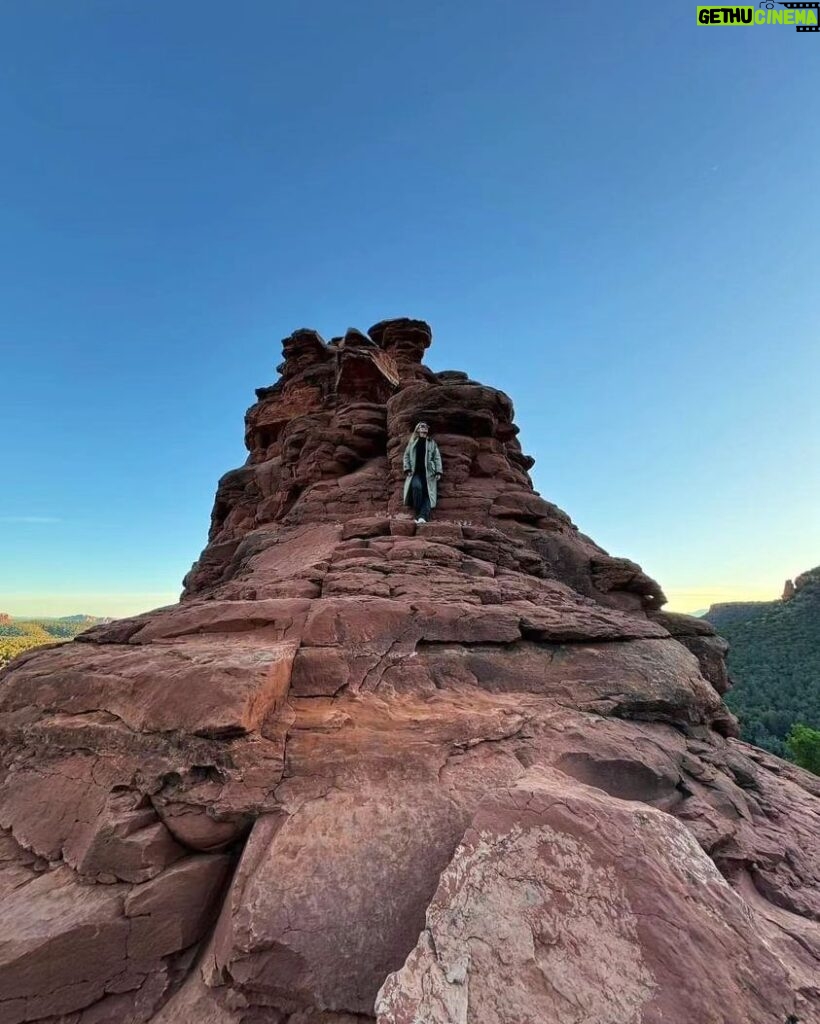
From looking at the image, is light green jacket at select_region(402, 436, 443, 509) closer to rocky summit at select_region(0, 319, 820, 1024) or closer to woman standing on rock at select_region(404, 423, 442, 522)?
woman standing on rock at select_region(404, 423, 442, 522)

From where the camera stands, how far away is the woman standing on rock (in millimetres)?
11922

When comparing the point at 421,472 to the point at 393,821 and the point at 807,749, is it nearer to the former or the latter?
the point at 393,821

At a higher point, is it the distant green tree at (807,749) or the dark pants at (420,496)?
the dark pants at (420,496)

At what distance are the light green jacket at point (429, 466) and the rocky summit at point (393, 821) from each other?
120 inches

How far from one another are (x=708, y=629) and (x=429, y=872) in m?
9.22

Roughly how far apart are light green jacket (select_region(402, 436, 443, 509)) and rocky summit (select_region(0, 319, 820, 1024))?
3051mm

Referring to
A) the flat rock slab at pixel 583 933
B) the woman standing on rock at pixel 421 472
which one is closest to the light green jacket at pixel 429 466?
the woman standing on rock at pixel 421 472

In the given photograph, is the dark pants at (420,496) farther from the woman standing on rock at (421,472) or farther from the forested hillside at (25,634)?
the forested hillside at (25,634)

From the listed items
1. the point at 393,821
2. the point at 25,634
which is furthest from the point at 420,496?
the point at 25,634

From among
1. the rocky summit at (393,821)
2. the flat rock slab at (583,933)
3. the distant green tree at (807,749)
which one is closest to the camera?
the flat rock slab at (583,933)

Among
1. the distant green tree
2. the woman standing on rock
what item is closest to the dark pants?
the woman standing on rock

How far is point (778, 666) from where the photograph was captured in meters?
54.3

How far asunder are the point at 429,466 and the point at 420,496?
2.90 feet

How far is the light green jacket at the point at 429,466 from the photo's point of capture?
1199 centimetres
